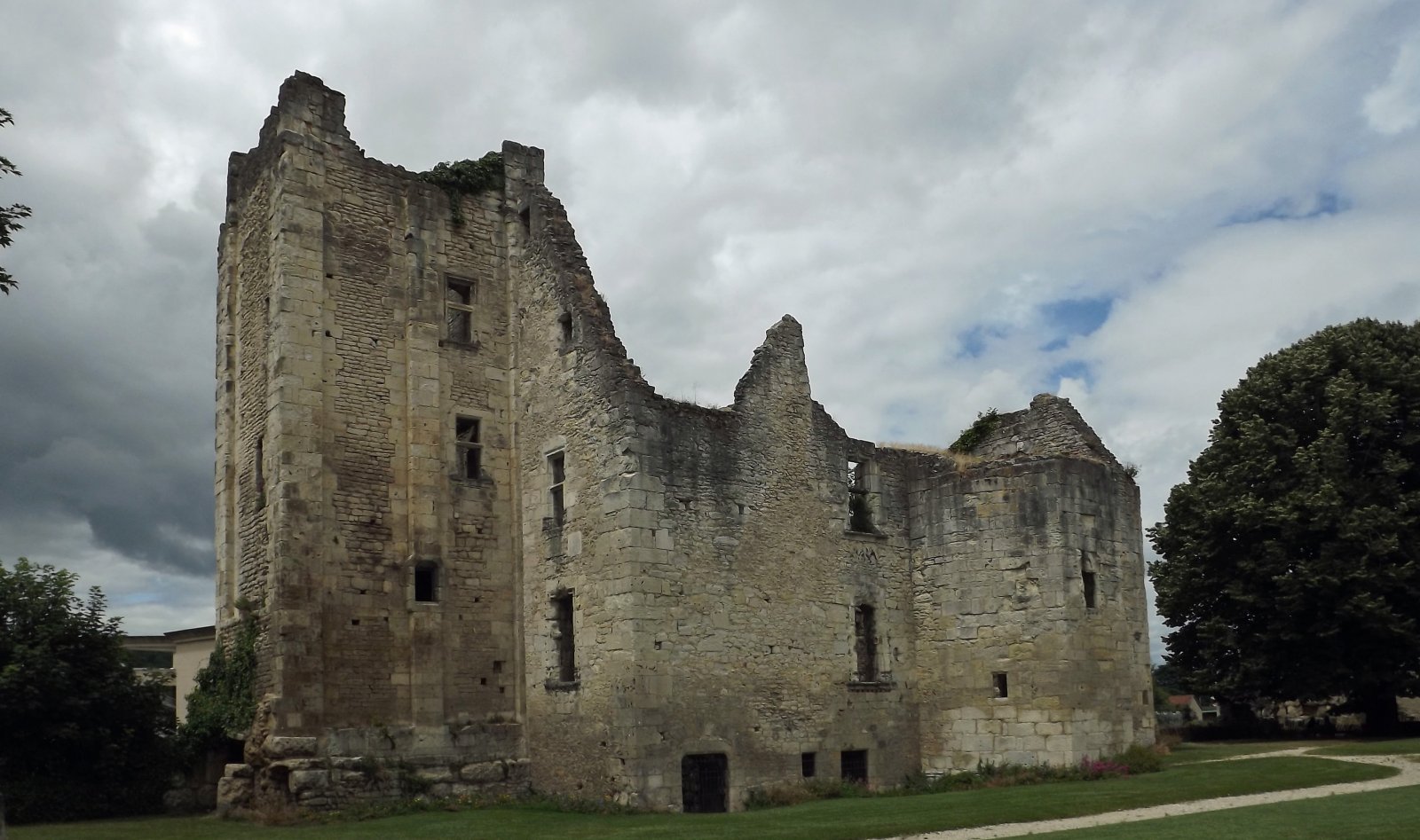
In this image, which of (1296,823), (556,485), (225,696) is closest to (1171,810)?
(1296,823)

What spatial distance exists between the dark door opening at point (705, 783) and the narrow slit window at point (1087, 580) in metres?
7.33

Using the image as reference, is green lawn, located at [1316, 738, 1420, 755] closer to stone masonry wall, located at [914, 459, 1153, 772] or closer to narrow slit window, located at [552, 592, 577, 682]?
stone masonry wall, located at [914, 459, 1153, 772]

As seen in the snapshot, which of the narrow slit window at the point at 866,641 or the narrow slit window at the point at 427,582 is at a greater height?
the narrow slit window at the point at 427,582

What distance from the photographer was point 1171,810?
55.5 feet

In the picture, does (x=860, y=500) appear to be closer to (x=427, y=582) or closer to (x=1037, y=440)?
(x=1037, y=440)

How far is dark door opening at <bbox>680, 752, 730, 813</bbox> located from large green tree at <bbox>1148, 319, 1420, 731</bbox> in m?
14.7

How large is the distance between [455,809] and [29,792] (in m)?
7.24

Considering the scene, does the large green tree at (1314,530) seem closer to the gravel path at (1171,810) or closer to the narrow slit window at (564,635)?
the gravel path at (1171,810)

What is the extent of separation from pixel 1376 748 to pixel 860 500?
37.3 ft

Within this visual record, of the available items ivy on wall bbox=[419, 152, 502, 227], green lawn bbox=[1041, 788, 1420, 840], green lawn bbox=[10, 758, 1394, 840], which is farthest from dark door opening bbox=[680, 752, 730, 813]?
ivy on wall bbox=[419, 152, 502, 227]

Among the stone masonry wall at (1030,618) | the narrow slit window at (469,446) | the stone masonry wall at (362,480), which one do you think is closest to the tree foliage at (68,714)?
the stone masonry wall at (362,480)

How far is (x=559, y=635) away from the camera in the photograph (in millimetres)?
21797

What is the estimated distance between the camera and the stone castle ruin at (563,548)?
67.6 ft

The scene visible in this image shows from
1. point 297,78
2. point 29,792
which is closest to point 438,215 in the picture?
point 297,78
